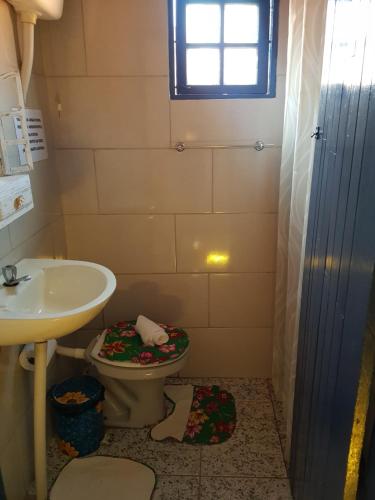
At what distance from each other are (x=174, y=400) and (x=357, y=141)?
63.7 inches

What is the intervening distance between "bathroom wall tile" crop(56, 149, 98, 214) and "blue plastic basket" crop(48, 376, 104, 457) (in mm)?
827

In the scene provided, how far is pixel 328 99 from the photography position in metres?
1.10

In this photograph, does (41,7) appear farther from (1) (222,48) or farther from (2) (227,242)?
(2) (227,242)

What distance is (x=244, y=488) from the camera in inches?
63.0

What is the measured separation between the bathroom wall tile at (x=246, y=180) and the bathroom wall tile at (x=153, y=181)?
0.19 ft

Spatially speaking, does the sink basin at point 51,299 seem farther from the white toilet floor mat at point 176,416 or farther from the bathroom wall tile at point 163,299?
the white toilet floor mat at point 176,416

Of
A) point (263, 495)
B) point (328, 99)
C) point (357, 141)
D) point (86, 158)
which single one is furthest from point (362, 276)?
point (86, 158)

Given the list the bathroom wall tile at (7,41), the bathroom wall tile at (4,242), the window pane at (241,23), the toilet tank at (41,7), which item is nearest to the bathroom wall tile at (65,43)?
the toilet tank at (41,7)

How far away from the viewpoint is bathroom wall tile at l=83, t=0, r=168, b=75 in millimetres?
1705

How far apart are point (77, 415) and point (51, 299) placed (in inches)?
21.4

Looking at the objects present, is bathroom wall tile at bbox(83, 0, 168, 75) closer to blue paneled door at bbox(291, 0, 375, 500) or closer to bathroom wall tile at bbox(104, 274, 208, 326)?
blue paneled door at bbox(291, 0, 375, 500)

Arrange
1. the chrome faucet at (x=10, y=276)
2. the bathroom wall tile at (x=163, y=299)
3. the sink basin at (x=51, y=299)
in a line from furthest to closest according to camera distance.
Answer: the bathroom wall tile at (x=163, y=299)
the chrome faucet at (x=10, y=276)
the sink basin at (x=51, y=299)

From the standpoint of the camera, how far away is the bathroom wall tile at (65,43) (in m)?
1.71

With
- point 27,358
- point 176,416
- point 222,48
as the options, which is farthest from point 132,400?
point 222,48
